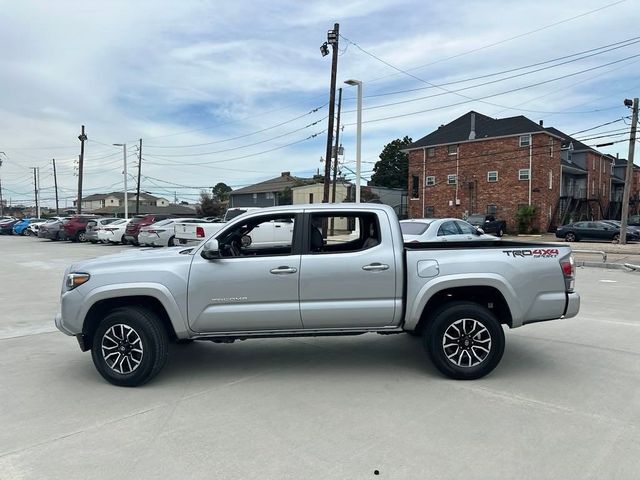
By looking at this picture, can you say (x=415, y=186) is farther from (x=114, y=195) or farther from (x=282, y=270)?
(x=114, y=195)

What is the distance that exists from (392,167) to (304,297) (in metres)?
76.0

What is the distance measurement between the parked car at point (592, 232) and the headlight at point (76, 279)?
3262cm

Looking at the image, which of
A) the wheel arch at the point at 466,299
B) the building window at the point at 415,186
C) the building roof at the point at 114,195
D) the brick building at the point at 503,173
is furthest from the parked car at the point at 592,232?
the building roof at the point at 114,195

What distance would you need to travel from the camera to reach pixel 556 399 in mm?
4629

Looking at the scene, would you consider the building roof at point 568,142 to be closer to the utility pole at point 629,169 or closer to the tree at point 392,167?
the utility pole at point 629,169

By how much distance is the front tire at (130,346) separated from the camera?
4.99 meters

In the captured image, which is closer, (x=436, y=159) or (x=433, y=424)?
(x=433, y=424)

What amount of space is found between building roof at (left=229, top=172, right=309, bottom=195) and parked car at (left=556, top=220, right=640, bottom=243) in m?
37.8

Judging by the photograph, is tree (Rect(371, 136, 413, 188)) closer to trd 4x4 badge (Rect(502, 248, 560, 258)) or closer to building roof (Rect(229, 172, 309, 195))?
building roof (Rect(229, 172, 309, 195))

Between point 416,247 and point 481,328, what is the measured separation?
45.5 inches

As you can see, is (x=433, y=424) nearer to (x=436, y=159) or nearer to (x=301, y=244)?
(x=301, y=244)

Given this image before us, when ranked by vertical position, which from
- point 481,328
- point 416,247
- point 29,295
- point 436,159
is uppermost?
point 436,159

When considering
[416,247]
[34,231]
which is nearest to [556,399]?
[416,247]

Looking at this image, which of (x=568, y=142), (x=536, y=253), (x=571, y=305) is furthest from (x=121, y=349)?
(x=568, y=142)
